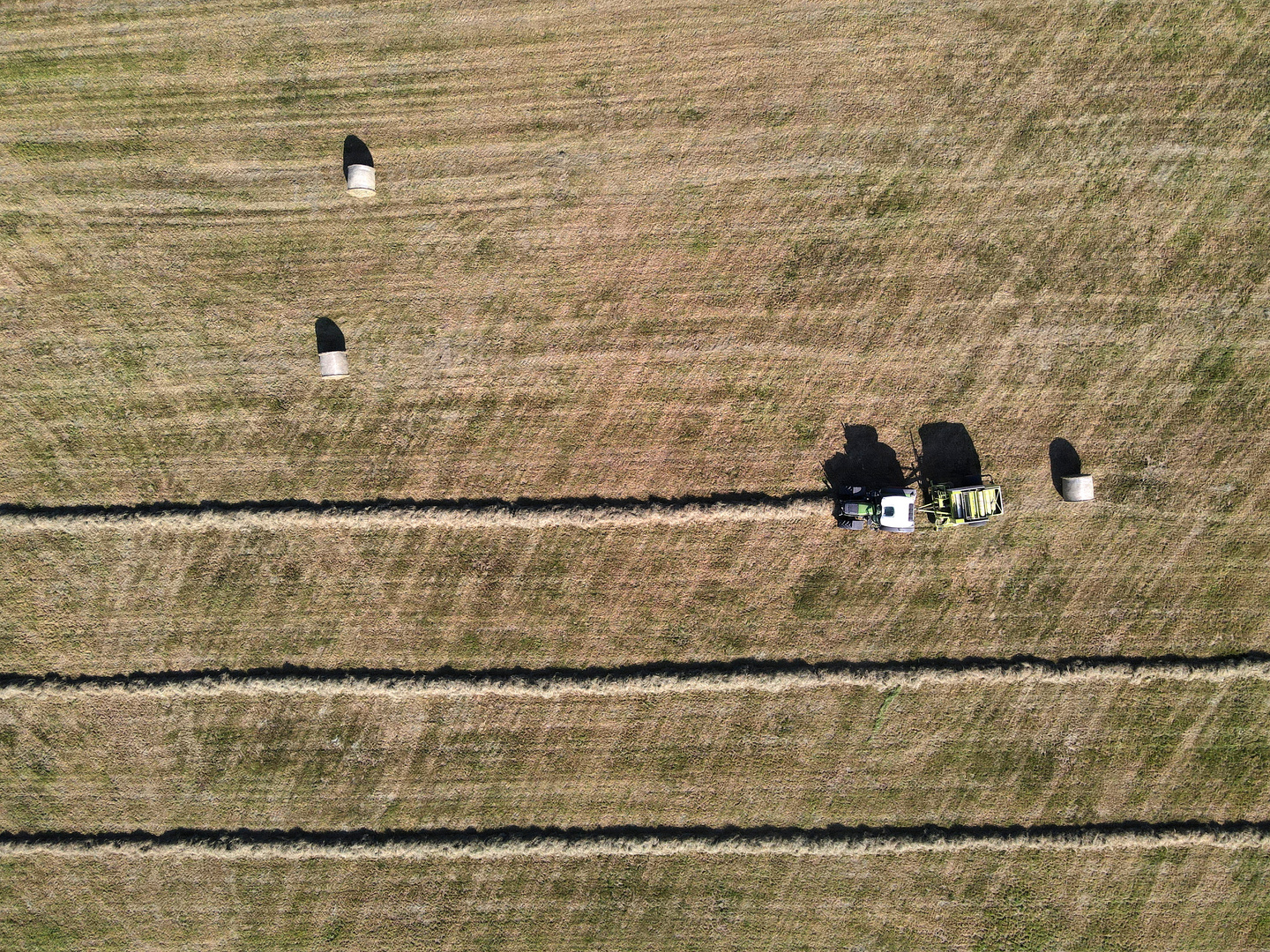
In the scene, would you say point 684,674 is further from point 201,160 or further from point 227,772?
point 201,160

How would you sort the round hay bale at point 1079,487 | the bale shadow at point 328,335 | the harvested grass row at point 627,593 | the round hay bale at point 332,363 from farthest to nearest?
the bale shadow at point 328,335 → the harvested grass row at point 627,593 → the round hay bale at point 332,363 → the round hay bale at point 1079,487

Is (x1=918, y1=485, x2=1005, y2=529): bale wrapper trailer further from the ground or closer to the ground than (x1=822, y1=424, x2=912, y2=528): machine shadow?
closer to the ground

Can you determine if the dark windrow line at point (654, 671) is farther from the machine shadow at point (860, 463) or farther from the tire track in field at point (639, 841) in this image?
the machine shadow at point (860, 463)

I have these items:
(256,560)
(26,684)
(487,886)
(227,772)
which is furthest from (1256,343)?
(26,684)

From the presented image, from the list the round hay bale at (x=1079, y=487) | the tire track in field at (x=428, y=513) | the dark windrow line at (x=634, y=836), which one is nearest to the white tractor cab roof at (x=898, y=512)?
the tire track in field at (x=428, y=513)

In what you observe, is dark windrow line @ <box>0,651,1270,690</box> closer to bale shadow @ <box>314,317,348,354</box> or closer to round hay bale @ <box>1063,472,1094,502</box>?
round hay bale @ <box>1063,472,1094,502</box>

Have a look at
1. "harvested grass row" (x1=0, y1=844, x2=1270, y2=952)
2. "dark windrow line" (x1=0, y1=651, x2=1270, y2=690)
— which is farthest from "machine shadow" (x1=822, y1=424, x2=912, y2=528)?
"harvested grass row" (x1=0, y1=844, x2=1270, y2=952)
